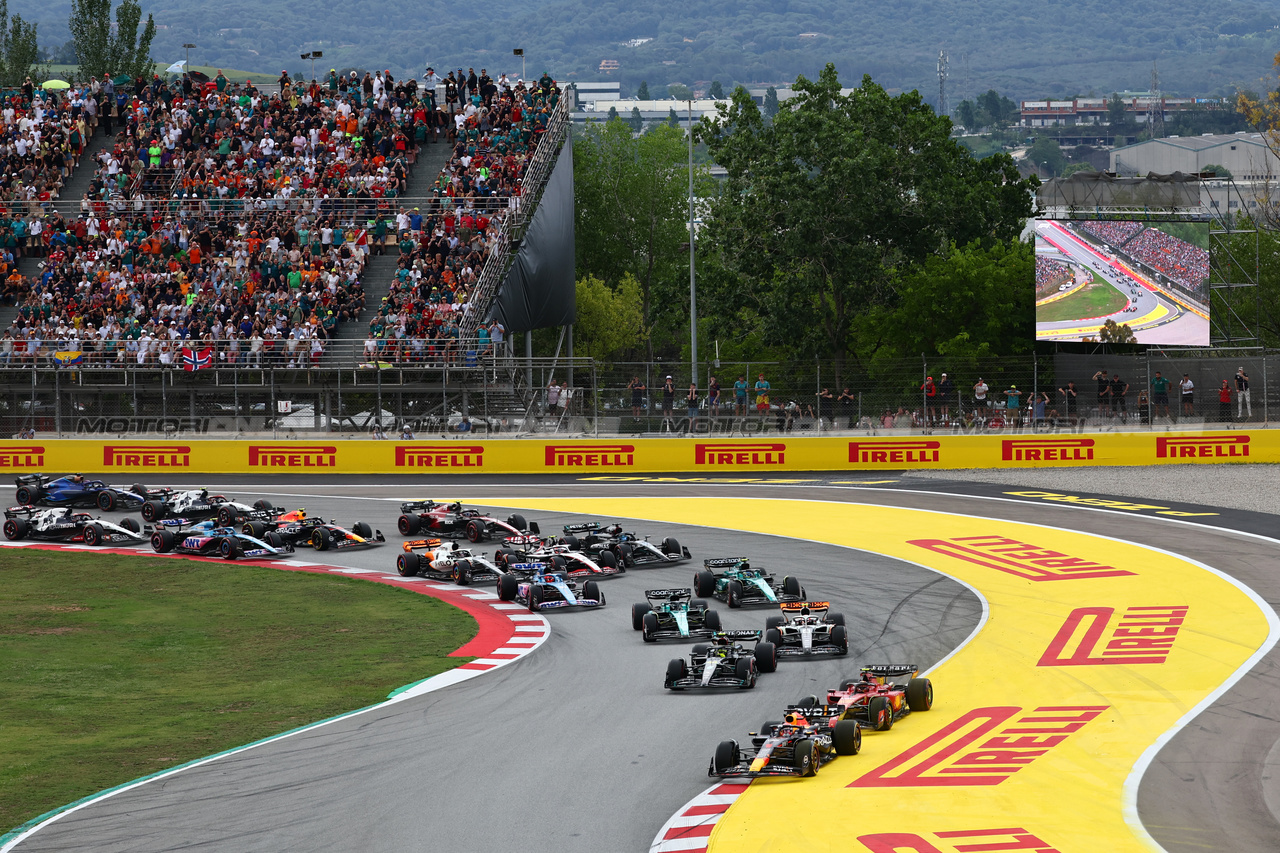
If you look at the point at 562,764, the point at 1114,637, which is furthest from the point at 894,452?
the point at 562,764

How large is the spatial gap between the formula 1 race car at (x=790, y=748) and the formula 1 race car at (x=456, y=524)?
12918 mm

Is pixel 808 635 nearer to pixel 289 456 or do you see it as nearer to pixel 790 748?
pixel 790 748

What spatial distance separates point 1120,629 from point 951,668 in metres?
3.40

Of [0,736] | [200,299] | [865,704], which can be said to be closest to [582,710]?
[865,704]

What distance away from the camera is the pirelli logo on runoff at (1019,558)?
22.6 metres

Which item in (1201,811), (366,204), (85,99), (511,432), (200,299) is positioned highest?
(85,99)

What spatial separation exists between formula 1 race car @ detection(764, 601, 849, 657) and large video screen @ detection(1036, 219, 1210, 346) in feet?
88.8

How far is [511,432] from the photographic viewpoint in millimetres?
36531

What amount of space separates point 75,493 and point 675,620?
59.9 feet

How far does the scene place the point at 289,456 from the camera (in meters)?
37.1

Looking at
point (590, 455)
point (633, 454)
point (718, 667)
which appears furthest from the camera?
point (590, 455)

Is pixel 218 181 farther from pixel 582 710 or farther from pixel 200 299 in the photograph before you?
pixel 582 710

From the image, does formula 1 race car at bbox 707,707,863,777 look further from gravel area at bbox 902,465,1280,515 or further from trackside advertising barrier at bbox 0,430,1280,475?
trackside advertising barrier at bbox 0,430,1280,475

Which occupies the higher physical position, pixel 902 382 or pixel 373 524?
pixel 902 382
